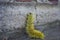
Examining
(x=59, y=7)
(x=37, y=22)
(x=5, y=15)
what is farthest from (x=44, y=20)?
(x=5, y=15)

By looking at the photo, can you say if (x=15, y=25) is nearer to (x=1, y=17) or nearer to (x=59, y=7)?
(x=1, y=17)

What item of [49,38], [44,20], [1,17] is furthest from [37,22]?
[1,17]

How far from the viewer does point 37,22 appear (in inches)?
54.4

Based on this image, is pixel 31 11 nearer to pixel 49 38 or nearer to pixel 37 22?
pixel 37 22

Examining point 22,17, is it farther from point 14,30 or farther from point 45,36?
point 45,36

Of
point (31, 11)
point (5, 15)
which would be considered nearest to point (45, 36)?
point (31, 11)

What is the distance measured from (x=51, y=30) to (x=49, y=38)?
70mm

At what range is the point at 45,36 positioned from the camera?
4.56ft

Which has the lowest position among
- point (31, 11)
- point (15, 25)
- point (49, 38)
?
point (49, 38)

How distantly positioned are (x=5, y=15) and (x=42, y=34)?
336mm

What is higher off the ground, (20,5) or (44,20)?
(20,5)

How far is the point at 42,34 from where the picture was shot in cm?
138

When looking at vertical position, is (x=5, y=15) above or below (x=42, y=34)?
above

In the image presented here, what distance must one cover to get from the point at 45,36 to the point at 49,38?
1.6 inches
